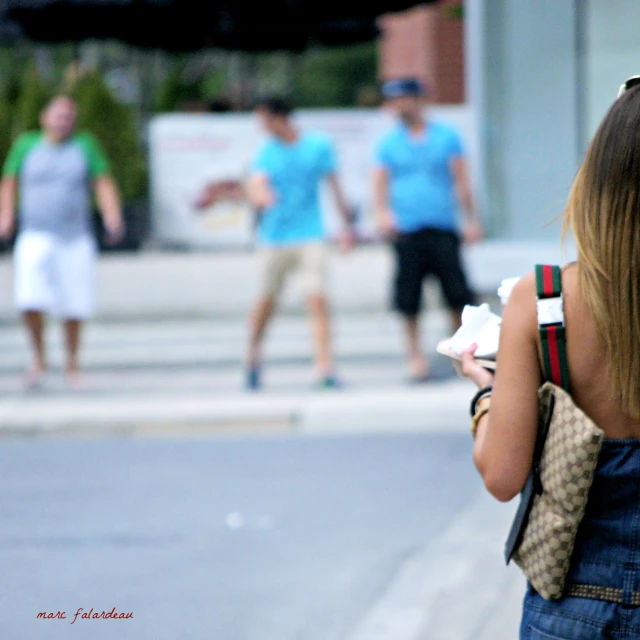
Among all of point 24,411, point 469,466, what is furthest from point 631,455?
point 24,411

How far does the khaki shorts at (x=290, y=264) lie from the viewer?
28.4 feet

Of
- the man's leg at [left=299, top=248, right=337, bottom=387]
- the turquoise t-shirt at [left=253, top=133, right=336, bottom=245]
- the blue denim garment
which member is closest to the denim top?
the blue denim garment

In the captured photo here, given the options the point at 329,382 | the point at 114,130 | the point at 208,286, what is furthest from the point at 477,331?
the point at 114,130

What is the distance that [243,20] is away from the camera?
18984 millimetres

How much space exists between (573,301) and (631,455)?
259mm

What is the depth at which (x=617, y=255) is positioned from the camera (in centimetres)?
200

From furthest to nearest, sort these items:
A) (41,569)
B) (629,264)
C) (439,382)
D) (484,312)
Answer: (439,382), (41,569), (484,312), (629,264)

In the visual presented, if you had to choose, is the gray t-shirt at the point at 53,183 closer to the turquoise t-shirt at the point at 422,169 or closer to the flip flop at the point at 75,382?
the flip flop at the point at 75,382

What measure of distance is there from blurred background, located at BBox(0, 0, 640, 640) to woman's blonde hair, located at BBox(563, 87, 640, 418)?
0.35m

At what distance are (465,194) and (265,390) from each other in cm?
184

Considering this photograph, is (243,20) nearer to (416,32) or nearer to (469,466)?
(416,32)

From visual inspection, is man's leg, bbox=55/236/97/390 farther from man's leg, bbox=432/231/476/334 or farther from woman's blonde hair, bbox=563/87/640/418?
woman's blonde hair, bbox=563/87/640/418
